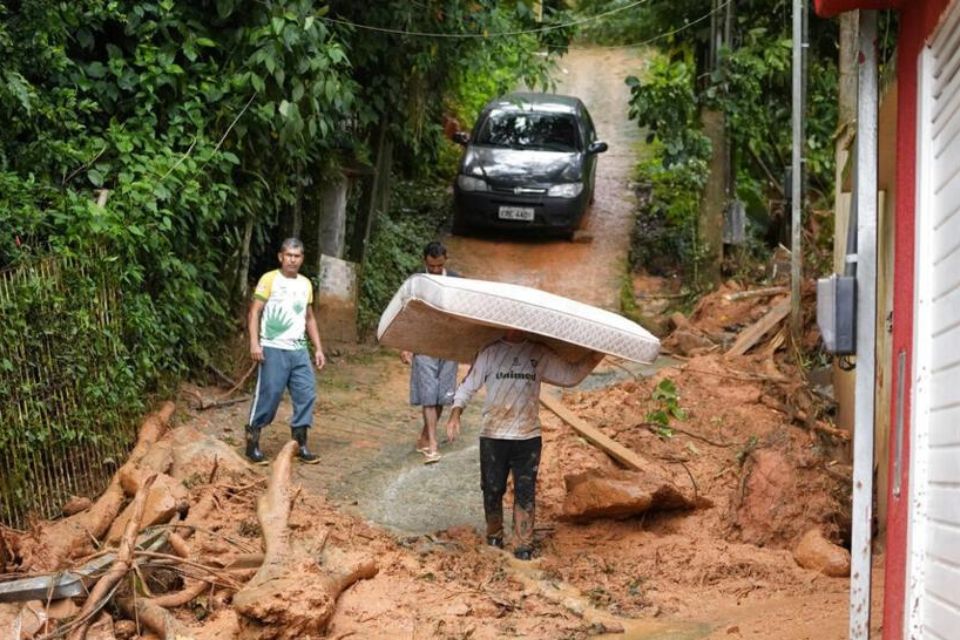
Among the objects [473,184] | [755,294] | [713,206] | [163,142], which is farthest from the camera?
[473,184]

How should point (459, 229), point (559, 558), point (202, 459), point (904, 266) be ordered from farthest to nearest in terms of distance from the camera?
point (459, 229)
point (202, 459)
point (559, 558)
point (904, 266)

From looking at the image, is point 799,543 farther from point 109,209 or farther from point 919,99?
point 109,209

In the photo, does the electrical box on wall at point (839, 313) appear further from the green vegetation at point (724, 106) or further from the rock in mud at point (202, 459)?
the green vegetation at point (724, 106)

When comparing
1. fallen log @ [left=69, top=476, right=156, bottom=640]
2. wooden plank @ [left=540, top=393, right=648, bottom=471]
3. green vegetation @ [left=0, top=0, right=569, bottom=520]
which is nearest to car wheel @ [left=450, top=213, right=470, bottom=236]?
green vegetation @ [left=0, top=0, right=569, bottom=520]

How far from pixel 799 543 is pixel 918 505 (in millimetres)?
4522

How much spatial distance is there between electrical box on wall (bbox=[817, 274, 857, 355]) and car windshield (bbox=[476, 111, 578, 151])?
1454cm

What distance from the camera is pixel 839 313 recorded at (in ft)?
16.1

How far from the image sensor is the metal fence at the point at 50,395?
28.2 feet

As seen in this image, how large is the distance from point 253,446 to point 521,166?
912 cm

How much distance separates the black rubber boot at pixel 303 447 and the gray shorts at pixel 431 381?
0.89 m

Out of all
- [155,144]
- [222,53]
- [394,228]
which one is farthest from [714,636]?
[394,228]

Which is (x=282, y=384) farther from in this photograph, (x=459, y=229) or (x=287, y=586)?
(x=459, y=229)

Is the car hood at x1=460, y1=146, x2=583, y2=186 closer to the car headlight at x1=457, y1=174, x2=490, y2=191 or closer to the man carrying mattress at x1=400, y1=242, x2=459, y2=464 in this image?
the car headlight at x1=457, y1=174, x2=490, y2=191

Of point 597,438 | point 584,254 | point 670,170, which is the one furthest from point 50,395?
point 670,170
